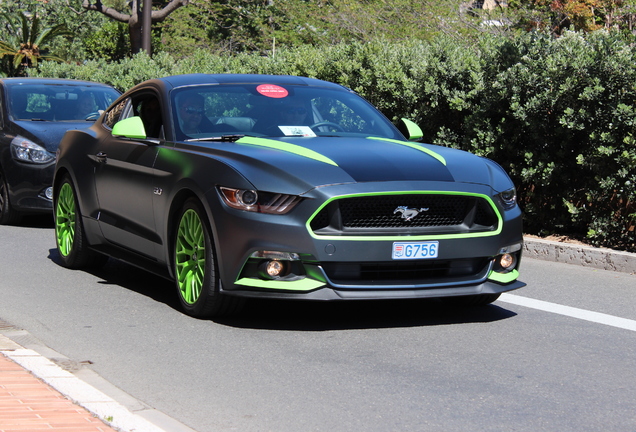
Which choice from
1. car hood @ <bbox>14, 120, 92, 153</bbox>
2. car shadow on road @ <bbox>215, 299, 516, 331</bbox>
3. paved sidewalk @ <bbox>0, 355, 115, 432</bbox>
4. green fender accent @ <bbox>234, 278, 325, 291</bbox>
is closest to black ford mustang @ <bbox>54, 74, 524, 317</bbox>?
green fender accent @ <bbox>234, 278, 325, 291</bbox>

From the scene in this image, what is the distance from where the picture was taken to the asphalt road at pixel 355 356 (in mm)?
4672

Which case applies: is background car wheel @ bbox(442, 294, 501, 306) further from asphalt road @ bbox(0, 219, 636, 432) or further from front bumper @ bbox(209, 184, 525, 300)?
front bumper @ bbox(209, 184, 525, 300)

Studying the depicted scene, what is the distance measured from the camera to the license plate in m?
6.11

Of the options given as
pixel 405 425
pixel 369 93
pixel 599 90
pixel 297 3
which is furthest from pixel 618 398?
pixel 297 3

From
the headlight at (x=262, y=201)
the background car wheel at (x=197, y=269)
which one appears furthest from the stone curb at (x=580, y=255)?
the headlight at (x=262, y=201)

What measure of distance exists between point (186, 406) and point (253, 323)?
1.86m

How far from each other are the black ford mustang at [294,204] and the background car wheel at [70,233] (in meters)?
0.91

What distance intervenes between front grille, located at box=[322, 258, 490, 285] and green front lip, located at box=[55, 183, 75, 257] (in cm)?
338

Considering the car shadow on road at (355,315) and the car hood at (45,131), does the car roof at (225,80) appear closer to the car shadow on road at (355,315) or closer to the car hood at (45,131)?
the car shadow on road at (355,315)

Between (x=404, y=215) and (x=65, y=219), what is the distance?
12.7 feet

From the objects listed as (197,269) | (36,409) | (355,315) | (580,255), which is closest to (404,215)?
(355,315)

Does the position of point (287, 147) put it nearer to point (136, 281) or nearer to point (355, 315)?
point (355, 315)

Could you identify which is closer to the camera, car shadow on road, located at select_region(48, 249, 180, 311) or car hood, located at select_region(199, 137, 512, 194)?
car hood, located at select_region(199, 137, 512, 194)

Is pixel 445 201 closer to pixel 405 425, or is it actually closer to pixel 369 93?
pixel 405 425
